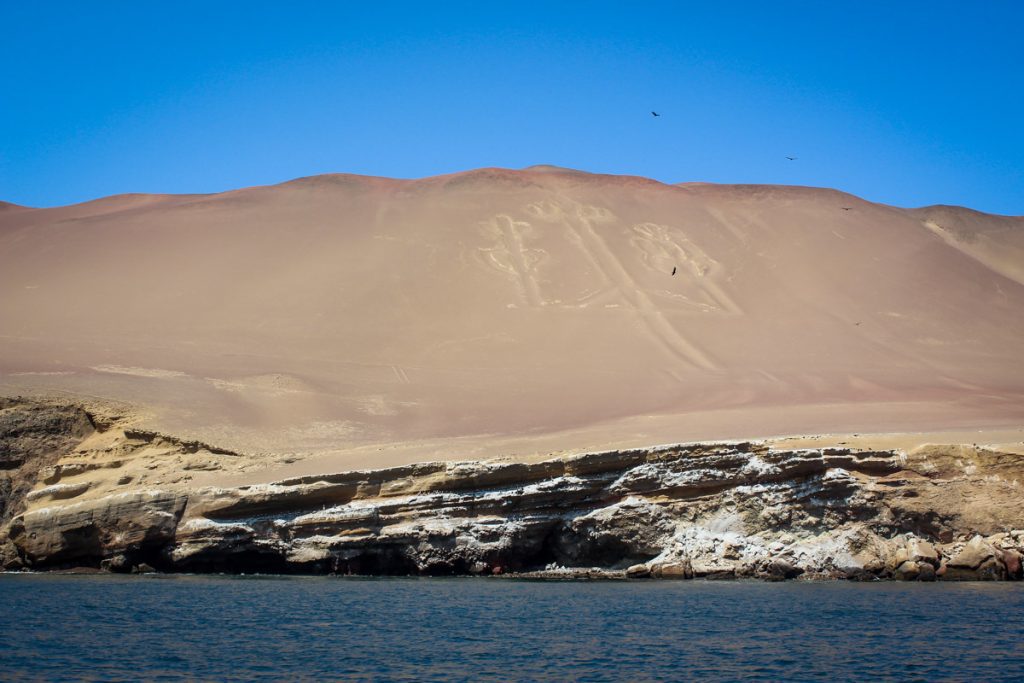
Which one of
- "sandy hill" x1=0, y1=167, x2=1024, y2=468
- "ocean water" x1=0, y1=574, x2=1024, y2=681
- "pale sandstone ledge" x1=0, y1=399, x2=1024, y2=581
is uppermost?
"sandy hill" x1=0, y1=167, x2=1024, y2=468

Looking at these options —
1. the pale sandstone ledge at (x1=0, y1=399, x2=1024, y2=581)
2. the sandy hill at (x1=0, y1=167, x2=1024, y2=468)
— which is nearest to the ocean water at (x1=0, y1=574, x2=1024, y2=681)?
the pale sandstone ledge at (x1=0, y1=399, x2=1024, y2=581)

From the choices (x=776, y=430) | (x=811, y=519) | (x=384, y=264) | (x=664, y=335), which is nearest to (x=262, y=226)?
(x=384, y=264)

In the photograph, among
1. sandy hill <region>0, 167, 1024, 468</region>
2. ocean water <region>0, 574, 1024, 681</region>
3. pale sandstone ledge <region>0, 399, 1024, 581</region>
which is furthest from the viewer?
sandy hill <region>0, 167, 1024, 468</region>

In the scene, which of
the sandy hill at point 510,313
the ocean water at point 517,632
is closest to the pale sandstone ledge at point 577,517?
the ocean water at point 517,632

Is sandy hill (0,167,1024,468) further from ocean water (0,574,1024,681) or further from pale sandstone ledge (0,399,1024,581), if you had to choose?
ocean water (0,574,1024,681)

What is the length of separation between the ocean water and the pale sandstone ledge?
1536mm

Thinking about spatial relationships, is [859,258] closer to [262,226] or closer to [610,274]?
[610,274]

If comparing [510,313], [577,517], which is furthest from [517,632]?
[510,313]

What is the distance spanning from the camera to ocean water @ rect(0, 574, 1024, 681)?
47.6 ft

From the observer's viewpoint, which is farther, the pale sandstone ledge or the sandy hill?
the sandy hill

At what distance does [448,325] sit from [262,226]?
15.7 metres

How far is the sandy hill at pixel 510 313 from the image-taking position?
35.5 meters

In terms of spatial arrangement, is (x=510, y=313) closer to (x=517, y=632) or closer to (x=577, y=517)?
(x=577, y=517)

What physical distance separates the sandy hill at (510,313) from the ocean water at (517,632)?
8.24m
